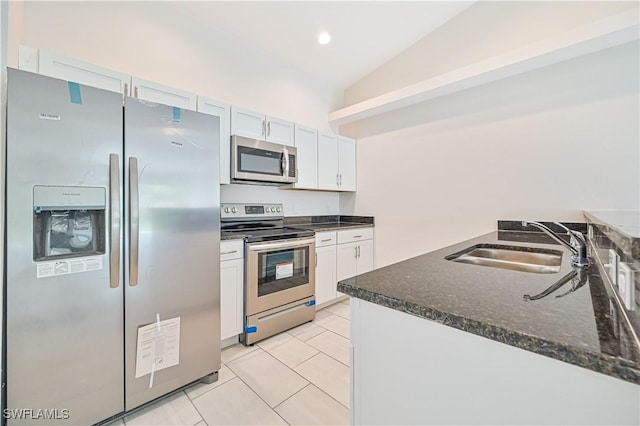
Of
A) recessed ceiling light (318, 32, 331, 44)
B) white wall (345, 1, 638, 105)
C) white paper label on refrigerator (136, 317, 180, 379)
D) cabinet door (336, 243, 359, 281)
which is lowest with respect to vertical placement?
white paper label on refrigerator (136, 317, 180, 379)

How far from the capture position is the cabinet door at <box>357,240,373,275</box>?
11.0ft

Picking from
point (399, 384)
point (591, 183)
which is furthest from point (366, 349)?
point (591, 183)

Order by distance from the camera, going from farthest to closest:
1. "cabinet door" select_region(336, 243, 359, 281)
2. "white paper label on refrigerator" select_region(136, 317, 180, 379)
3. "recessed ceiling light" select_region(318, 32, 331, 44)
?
"cabinet door" select_region(336, 243, 359, 281) → "recessed ceiling light" select_region(318, 32, 331, 44) → "white paper label on refrigerator" select_region(136, 317, 180, 379)

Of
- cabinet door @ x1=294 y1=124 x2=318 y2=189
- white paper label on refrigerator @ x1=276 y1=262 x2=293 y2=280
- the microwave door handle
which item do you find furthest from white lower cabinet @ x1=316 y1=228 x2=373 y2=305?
the microwave door handle

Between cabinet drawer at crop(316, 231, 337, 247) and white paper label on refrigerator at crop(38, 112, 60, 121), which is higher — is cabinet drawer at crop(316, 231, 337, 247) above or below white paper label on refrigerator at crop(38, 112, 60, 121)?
below

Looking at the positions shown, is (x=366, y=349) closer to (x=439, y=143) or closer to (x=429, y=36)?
(x=439, y=143)

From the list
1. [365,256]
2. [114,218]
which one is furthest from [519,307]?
[365,256]

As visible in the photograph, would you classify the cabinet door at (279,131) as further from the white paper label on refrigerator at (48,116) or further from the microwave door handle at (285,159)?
the white paper label on refrigerator at (48,116)

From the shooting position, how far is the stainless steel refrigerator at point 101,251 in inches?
47.9

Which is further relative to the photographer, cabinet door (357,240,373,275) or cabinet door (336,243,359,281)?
cabinet door (357,240,373,275)

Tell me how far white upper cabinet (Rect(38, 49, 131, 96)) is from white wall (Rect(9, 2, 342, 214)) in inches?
5.0

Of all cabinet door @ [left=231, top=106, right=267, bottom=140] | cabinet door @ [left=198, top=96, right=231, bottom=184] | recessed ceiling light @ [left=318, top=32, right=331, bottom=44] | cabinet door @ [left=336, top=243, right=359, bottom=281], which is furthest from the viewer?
cabinet door @ [left=336, top=243, right=359, bottom=281]

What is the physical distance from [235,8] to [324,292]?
2.85 metres

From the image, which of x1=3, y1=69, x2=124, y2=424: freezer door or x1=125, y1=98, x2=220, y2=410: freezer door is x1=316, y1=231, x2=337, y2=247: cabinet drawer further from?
x1=3, y1=69, x2=124, y2=424: freezer door
